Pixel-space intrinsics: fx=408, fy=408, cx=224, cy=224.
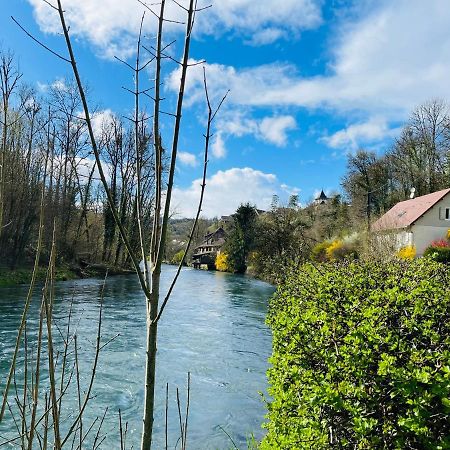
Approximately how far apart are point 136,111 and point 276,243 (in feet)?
129

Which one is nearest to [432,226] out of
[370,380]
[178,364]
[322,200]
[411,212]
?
[411,212]

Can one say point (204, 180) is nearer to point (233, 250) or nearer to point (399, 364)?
point (399, 364)

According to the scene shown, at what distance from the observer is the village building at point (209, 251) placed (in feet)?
202

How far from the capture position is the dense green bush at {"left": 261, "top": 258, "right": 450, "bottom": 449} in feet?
7.11

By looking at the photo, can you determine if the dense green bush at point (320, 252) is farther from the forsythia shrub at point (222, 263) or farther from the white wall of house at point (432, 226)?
the forsythia shrub at point (222, 263)

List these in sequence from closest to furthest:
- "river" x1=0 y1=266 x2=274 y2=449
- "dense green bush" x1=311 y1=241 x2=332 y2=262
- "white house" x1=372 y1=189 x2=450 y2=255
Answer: "river" x1=0 y1=266 x2=274 y2=449 < "white house" x1=372 y1=189 x2=450 y2=255 < "dense green bush" x1=311 y1=241 x2=332 y2=262

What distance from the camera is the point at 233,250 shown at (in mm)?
48406

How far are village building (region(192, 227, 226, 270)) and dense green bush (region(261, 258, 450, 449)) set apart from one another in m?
52.4

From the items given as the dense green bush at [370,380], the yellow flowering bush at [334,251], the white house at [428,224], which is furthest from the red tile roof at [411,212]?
the dense green bush at [370,380]

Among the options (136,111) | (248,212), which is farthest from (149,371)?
(248,212)

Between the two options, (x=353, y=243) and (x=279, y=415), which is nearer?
(x=279, y=415)

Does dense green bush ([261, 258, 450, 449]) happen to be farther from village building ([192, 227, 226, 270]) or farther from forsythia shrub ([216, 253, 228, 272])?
village building ([192, 227, 226, 270])

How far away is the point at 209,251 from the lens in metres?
72.9

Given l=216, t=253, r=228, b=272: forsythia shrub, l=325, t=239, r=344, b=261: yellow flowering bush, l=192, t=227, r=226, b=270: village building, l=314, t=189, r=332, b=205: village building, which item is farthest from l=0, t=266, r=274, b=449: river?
l=192, t=227, r=226, b=270: village building
